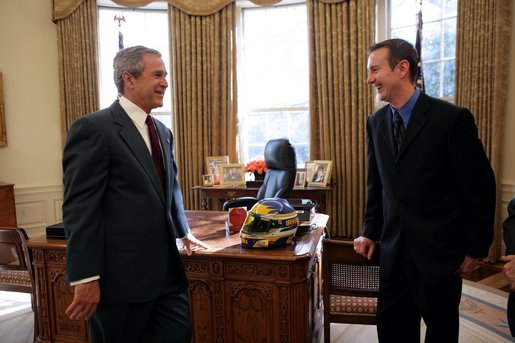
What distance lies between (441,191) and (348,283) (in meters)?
0.72

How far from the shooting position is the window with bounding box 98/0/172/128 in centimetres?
570

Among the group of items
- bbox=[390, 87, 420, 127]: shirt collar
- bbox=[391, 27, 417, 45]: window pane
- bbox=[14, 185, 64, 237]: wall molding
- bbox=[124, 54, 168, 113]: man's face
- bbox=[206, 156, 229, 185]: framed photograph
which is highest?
bbox=[391, 27, 417, 45]: window pane

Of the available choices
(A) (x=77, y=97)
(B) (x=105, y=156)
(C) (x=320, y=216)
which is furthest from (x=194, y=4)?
(B) (x=105, y=156)

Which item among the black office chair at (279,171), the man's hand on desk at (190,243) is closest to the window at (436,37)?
the black office chair at (279,171)

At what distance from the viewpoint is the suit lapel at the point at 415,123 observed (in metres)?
1.57

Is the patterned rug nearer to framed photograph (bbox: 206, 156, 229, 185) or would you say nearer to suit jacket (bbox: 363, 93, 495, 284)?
suit jacket (bbox: 363, 93, 495, 284)

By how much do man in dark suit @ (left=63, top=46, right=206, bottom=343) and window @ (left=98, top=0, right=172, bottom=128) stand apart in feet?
13.9

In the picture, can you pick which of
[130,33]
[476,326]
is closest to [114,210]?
[476,326]

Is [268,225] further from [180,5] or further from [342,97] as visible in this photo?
[180,5]

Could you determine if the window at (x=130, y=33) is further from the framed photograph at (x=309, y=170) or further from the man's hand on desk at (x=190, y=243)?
the man's hand on desk at (x=190, y=243)

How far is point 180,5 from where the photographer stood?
5336 mm

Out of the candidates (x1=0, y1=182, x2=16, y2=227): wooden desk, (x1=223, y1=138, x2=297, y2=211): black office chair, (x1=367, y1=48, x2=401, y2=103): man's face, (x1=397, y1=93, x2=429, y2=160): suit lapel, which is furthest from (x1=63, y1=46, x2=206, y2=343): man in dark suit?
(x1=0, y1=182, x2=16, y2=227): wooden desk

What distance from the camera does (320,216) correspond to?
2973mm

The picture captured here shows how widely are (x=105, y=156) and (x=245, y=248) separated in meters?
1.02
